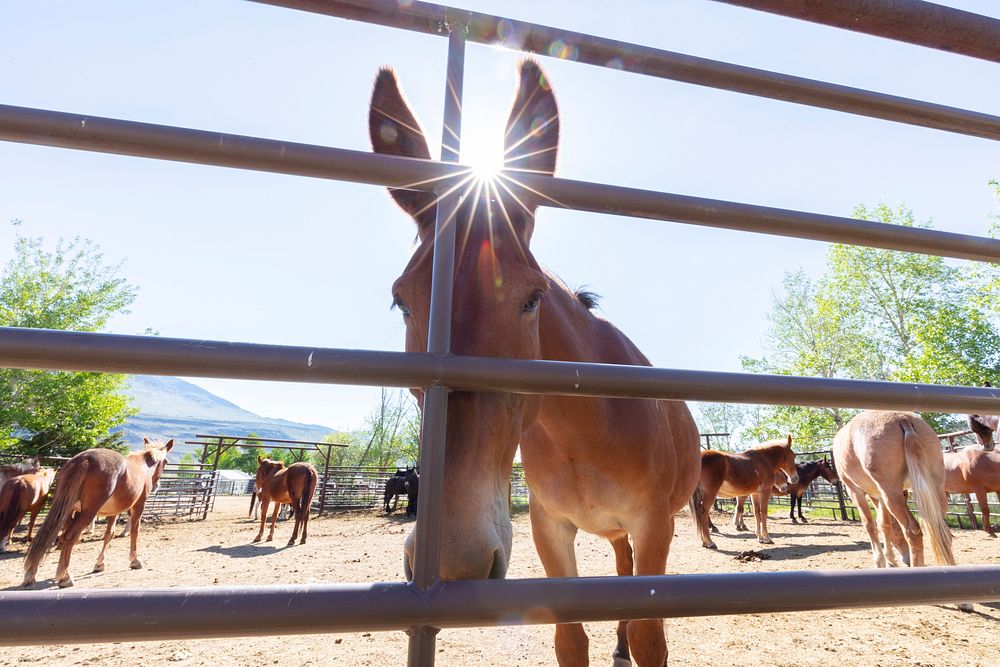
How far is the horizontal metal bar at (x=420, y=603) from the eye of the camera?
1.77ft

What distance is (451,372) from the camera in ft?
2.30

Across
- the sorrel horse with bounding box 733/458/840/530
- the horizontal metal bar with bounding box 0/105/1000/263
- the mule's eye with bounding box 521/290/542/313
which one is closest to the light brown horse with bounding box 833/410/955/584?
the mule's eye with bounding box 521/290/542/313

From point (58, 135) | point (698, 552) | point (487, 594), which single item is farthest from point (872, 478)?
point (58, 135)

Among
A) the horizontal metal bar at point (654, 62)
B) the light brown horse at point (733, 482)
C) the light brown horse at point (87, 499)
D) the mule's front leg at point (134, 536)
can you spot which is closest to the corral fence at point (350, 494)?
the light brown horse at point (733, 482)

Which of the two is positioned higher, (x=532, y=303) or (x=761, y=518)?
(x=532, y=303)

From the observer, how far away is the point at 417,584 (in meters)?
0.63

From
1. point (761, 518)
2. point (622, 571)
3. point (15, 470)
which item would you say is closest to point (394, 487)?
point (15, 470)

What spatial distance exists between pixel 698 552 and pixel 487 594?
10.1 metres

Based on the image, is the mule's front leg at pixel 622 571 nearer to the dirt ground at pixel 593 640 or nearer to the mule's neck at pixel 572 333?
the dirt ground at pixel 593 640

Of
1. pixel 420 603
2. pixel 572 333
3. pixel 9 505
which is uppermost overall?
pixel 572 333

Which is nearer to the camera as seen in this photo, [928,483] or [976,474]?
[928,483]

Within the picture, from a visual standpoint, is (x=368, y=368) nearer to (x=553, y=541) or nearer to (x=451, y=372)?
(x=451, y=372)

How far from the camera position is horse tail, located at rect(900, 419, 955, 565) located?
5184 millimetres

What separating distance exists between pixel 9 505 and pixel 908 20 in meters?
13.1
